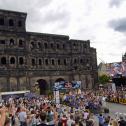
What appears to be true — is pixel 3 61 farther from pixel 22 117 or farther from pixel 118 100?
pixel 22 117

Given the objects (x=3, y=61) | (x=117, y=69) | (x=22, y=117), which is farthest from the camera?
(x=117, y=69)

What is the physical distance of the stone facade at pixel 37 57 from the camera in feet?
168

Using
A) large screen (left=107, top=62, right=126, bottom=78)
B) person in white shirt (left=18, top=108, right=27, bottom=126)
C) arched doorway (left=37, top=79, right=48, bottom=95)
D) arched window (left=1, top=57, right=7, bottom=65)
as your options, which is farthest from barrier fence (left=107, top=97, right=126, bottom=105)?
person in white shirt (left=18, top=108, right=27, bottom=126)

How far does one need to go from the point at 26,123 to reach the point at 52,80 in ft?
130

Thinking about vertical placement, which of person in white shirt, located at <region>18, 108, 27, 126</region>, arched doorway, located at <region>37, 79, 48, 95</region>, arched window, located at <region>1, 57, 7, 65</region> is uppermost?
arched window, located at <region>1, 57, 7, 65</region>

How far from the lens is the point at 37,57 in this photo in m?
Answer: 55.9

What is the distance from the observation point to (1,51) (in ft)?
166

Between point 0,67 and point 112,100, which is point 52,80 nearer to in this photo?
point 0,67

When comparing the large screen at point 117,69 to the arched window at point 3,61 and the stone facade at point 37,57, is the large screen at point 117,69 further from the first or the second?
the arched window at point 3,61

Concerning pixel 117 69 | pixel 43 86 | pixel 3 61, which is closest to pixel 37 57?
pixel 43 86

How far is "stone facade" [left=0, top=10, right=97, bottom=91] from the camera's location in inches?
2012

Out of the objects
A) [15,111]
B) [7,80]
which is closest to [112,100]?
[7,80]

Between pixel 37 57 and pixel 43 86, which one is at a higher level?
pixel 37 57

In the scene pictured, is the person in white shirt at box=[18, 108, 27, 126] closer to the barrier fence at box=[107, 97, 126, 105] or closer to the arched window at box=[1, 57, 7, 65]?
the barrier fence at box=[107, 97, 126, 105]
